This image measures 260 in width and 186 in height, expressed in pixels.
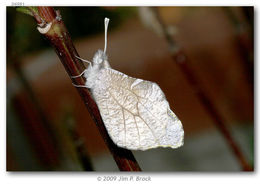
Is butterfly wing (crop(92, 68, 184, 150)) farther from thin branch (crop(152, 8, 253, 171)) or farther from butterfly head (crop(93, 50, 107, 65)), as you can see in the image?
thin branch (crop(152, 8, 253, 171))

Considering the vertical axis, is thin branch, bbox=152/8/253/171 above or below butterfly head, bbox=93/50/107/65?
below

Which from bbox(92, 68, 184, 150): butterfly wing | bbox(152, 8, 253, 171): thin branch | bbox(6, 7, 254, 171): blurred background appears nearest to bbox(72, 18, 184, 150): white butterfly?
bbox(92, 68, 184, 150): butterfly wing

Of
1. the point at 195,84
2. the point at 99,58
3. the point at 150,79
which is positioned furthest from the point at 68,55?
the point at 150,79

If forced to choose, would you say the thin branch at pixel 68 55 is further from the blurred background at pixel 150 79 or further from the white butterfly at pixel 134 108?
the blurred background at pixel 150 79

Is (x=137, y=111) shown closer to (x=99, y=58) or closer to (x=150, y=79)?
(x=99, y=58)

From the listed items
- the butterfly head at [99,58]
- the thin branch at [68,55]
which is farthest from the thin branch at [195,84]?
the thin branch at [68,55]

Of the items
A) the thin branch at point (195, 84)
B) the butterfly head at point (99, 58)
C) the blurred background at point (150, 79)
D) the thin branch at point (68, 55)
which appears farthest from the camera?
the blurred background at point (150, 79)

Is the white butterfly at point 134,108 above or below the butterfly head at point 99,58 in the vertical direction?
below
